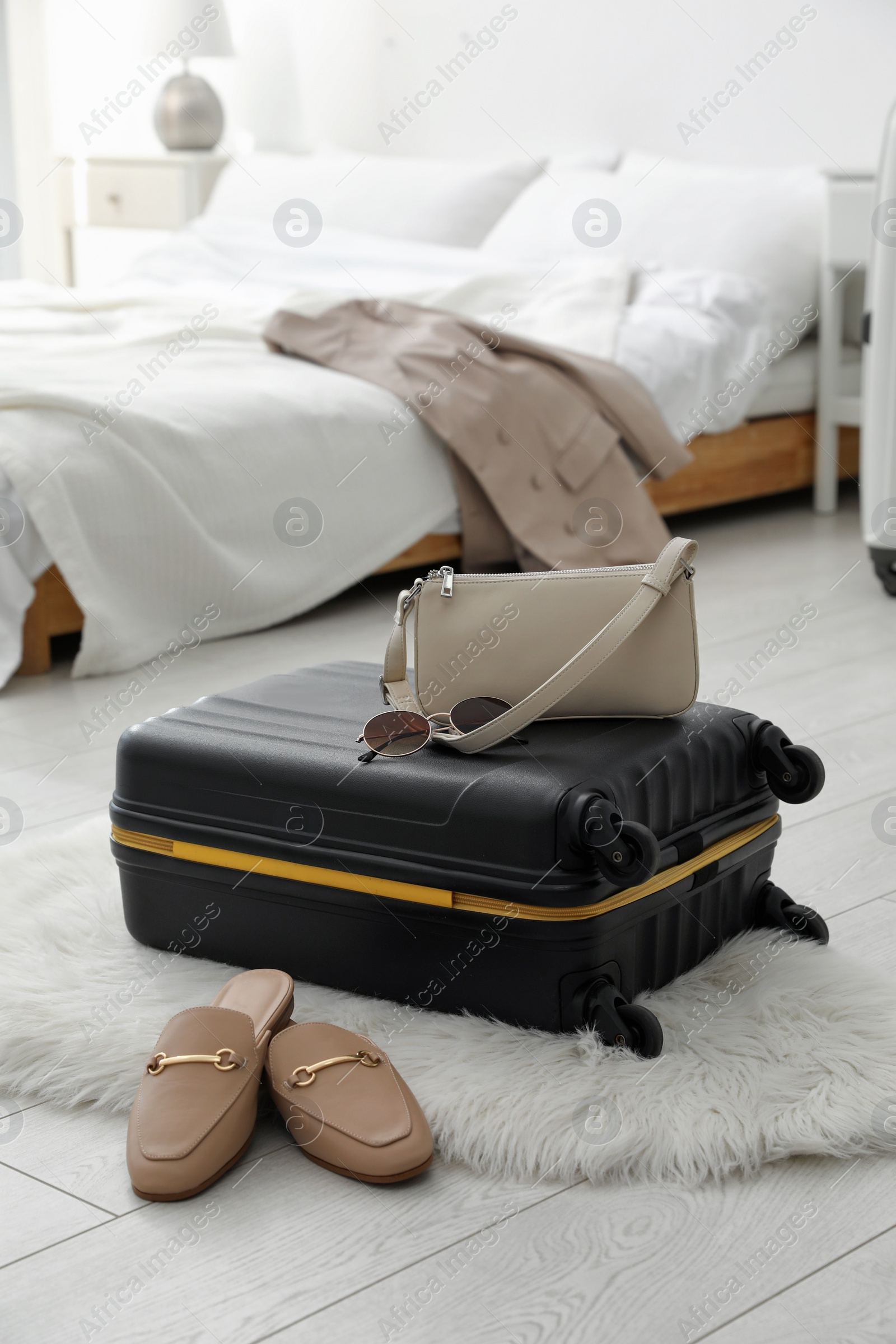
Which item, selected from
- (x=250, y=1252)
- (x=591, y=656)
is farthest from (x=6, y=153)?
(x=250, y=1252)

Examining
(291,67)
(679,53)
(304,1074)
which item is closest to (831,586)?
(679,53)

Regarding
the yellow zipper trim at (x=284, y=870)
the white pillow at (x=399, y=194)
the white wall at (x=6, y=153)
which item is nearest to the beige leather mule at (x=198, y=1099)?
the yellow zipper trim at (x=284, y=870)

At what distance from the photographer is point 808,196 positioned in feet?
11.8

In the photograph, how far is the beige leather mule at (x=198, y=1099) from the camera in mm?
1019

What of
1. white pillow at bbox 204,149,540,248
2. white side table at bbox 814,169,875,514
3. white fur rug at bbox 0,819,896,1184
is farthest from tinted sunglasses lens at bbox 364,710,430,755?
white pillow at bbox 204,149,540,248

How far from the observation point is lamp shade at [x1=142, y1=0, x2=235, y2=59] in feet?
16.0

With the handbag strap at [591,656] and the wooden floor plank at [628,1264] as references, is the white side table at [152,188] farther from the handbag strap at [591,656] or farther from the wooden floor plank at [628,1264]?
the wooden floor plank at [628,1264]

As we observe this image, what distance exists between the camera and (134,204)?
16.2ft

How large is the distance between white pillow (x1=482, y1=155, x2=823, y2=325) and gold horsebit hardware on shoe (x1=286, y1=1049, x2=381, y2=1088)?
9.35 feet

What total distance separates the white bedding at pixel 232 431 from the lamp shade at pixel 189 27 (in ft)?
5.39

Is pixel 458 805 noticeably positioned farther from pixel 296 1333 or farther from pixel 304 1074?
pixel 296 1333

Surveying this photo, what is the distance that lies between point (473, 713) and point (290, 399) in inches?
63.4

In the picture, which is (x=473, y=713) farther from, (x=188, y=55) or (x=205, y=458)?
(x=188, y=55)

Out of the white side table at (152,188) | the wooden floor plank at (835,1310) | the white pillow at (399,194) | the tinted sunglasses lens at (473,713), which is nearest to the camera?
the wooden floor plank at (835,1310)
